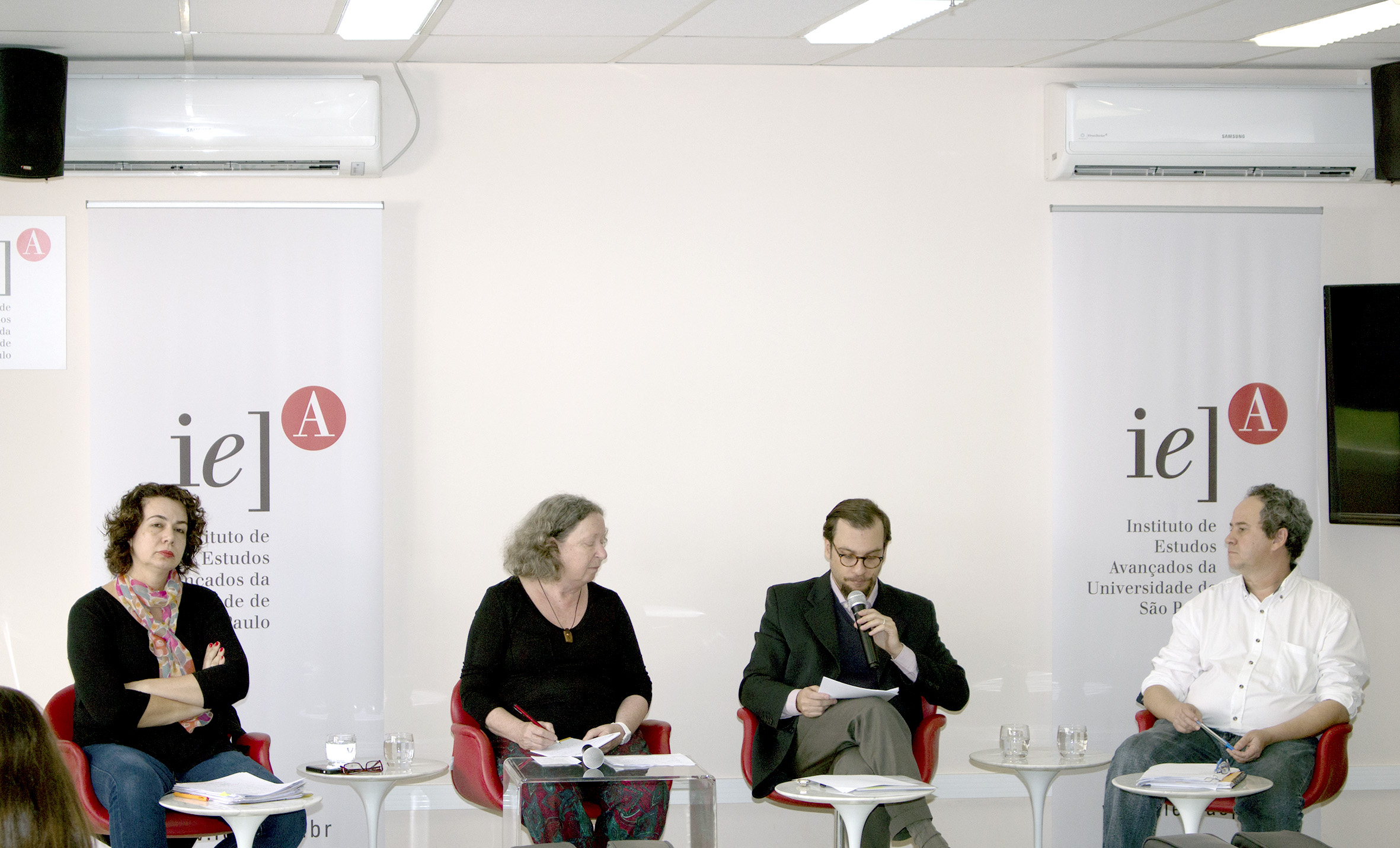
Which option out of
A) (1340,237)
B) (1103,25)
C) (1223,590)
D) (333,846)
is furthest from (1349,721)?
(333,846)

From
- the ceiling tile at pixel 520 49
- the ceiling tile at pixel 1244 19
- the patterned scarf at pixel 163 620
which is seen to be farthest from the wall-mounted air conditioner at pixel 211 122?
the ceiling tile at pixel 1244 19

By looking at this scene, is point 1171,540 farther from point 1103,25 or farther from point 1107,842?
point 1103,25

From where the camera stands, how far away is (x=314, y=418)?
480 centimetres

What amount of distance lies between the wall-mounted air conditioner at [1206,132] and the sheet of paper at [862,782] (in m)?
2.67

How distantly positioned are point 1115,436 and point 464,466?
8.49 feet

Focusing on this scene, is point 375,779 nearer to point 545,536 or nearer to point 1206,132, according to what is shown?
point 545,536

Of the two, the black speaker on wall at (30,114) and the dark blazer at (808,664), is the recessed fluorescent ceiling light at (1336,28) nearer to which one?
the dark blazer at (808,664)

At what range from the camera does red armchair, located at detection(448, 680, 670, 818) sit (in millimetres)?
3877

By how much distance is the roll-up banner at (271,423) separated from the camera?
4.71 m

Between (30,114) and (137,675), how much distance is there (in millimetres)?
2135

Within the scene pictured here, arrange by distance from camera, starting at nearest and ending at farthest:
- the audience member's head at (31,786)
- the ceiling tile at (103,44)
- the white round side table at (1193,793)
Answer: the audience member's head at (31,786), the white round side table at (1193,793), the ceiling tile at (103,44)

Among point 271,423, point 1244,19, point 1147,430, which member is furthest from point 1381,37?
point 271,423

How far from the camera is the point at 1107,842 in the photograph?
4.05 m

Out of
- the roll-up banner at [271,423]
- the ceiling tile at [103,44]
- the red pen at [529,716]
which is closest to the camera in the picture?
the red pen at [529,716]
